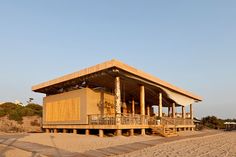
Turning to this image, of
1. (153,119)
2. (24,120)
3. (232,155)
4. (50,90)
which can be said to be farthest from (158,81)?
(24,120)

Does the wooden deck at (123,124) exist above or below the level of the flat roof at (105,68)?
below

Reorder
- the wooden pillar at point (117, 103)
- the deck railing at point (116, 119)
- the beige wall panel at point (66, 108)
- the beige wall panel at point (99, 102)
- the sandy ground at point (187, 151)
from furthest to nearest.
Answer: the beige wall panel at point (66, 108) < the beige wall panel at point (99, 102) < the deck railing at point (116, 119) < the wooden pillar at point (117, 103) < the sandy ground at point (187, 151)

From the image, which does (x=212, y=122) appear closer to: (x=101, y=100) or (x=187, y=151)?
(x=101, y=100)

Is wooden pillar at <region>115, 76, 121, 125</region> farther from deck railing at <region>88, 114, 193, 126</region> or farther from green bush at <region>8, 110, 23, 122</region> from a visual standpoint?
green bush at <region>8, 110, 23, 122</region>

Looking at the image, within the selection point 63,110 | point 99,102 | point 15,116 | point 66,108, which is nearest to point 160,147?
point 99,102

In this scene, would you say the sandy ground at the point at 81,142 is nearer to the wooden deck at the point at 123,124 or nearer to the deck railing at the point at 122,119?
the wooden deck at the point at 123,124

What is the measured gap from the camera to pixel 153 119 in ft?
69.7

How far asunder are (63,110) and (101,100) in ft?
11.4

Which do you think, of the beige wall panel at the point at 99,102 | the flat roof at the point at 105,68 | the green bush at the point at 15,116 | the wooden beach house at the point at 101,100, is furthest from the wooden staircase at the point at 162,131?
the green bush at the point at 15,116

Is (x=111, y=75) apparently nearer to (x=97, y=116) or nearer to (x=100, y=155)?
(x=97, y=116)

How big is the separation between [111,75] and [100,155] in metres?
10.0

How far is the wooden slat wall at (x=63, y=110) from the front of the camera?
21109mm

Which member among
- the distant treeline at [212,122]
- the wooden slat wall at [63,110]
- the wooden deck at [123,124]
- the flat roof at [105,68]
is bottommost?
the distant treeline at [212,122]

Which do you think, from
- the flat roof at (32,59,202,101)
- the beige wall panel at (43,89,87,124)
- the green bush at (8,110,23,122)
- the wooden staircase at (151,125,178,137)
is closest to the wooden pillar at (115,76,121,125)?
the flat roof at (32,59,202,101)
